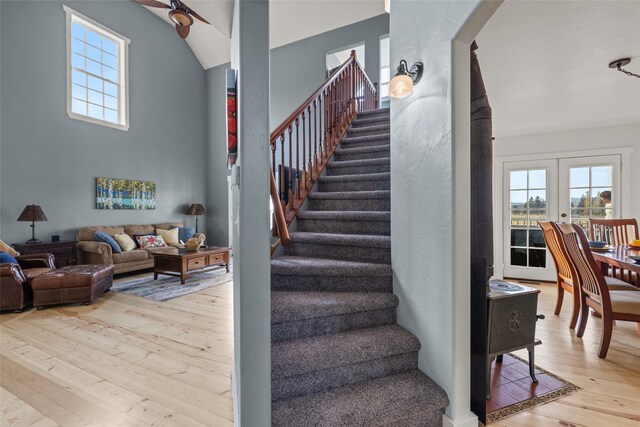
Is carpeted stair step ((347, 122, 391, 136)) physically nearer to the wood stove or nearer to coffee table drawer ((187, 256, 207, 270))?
the wood stove

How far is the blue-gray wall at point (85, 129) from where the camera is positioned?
15.9 ft

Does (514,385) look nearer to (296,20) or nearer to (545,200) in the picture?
(545,200)

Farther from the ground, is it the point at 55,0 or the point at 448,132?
the point at 55,0

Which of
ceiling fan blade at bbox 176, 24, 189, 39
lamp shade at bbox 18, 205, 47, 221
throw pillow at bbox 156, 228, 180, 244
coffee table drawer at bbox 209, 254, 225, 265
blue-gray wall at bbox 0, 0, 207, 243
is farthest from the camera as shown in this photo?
throw pillow at bbox 156, 228, 180, 244

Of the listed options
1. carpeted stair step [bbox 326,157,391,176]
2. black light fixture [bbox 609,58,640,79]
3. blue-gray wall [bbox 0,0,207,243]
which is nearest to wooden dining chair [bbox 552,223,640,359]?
black light fixture [bbox 609,58,640,79]

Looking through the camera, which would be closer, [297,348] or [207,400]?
[297,348]

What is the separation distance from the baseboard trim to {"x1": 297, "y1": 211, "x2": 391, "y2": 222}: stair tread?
150 cm

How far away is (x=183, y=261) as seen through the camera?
15.9 ft

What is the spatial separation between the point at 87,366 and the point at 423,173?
2.87 meters

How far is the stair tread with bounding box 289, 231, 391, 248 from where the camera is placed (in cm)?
249

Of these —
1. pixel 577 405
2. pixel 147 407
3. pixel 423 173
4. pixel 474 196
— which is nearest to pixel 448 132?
pixel 423 173

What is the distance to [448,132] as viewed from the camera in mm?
1682

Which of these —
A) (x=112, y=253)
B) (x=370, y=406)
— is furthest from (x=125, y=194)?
(x=370, y=406)

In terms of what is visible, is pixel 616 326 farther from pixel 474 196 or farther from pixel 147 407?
pixel 147 407
